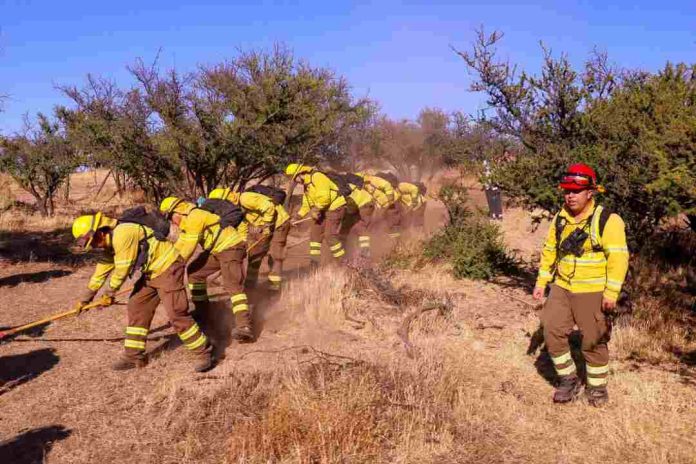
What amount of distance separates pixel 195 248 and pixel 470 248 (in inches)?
178

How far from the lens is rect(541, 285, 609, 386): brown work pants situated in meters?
4.74

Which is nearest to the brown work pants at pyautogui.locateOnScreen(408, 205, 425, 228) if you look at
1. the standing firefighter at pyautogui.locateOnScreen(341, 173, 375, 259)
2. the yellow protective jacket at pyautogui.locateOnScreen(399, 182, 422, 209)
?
the yellow protective jacket at pyautogui.locateOnScreen(399, 182, 422, 209)

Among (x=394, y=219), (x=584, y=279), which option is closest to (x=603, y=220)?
(x=584, y=279)

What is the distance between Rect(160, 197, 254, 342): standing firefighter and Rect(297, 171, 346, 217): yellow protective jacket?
261 centimetres

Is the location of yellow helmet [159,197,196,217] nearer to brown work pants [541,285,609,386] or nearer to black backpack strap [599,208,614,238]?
brown work pants [541,285,609,386]

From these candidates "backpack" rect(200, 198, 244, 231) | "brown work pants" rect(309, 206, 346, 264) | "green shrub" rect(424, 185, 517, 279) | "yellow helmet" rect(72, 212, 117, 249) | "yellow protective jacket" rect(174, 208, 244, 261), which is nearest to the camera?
"yellow helmet" rect(72, 212, 117, 249)

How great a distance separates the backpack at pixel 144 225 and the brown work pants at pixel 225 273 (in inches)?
40.3

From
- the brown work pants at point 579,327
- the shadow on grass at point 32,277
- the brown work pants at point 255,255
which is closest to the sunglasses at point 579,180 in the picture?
the brown work pants at point 579,327

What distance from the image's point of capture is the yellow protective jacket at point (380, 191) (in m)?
12.1

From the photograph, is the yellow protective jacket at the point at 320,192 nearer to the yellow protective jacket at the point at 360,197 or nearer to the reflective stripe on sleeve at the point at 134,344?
the yellow protective jacket at the point at 360,197

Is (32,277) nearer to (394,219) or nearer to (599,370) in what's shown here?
(394,219)

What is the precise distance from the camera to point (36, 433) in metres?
4.54

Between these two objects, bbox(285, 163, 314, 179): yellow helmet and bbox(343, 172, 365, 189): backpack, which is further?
bbox(343, 172, 365, 189): backpack

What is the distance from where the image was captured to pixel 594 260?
187 inches
